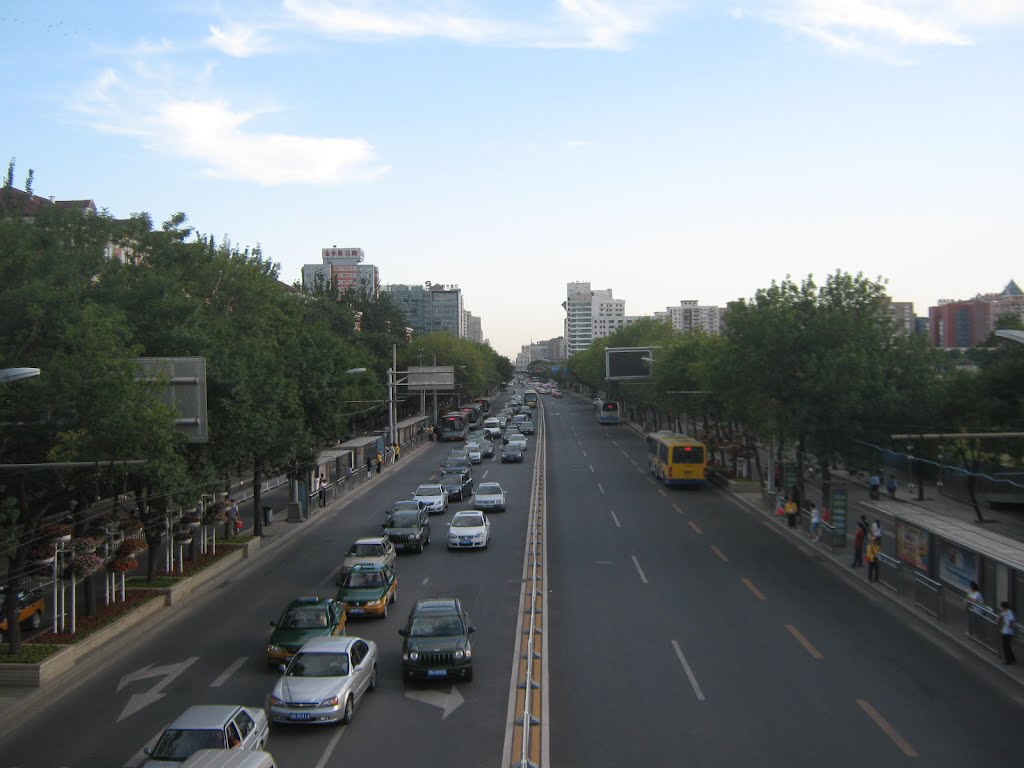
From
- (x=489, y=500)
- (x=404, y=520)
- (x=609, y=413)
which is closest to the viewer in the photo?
(x=404, y=520)

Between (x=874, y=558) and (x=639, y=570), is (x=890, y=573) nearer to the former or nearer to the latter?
(x=874, y=558)

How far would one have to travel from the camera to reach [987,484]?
132ft

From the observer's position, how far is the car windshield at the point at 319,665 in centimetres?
1505

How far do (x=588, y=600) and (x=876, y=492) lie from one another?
19.3 m

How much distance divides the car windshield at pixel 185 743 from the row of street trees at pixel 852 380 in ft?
81.6

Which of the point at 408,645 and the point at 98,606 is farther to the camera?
the point at 98,606

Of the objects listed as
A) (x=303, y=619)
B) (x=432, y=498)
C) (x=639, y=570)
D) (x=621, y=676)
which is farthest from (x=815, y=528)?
(x=303, y=619)

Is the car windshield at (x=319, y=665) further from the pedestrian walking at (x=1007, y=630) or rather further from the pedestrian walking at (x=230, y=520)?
the pedestrian walking at (x=230, y=520)

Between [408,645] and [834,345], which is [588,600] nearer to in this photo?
[408,645]

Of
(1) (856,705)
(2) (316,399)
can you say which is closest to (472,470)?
(2) (316,399)

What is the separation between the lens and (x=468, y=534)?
30734 mm

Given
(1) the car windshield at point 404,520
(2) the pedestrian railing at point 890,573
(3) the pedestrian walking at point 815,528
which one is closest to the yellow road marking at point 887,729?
(2) the pedestrian railing at point 890,573

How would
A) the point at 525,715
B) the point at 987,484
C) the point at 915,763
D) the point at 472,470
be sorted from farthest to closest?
the point at 472,470 < the point at 987,484 < the point at 525,715 < the point at 915,763

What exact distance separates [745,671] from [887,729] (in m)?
3.34
